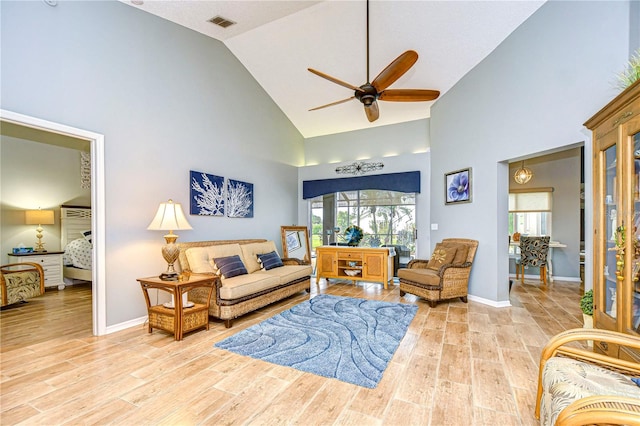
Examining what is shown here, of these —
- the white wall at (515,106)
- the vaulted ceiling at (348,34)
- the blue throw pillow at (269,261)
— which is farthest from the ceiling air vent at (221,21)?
the white wall at (515,106)

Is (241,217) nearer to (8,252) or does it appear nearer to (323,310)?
(323,310)

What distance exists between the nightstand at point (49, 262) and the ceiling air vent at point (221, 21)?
16.1 ft

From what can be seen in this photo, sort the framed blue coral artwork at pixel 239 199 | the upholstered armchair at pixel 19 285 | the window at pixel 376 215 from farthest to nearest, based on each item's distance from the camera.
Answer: the window at pixel 376 215
the framed blue coral artwork at pixel 239 199
the upholstered armchair at pixel 19 285

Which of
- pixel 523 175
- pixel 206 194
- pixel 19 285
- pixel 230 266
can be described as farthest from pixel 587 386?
pixel 19 285

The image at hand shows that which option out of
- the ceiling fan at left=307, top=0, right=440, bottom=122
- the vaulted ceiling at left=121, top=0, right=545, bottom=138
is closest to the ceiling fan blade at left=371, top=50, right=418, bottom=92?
the ceiling fan at left=307, top=0, right=440, bottom=122

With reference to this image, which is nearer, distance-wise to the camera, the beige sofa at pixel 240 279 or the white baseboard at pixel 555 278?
the beige sofa at pixel 240 279

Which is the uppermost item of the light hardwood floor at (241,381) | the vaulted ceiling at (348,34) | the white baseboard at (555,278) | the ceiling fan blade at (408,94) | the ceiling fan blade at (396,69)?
the vaulted ceiling at (348,34)

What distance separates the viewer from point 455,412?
76.1 inches

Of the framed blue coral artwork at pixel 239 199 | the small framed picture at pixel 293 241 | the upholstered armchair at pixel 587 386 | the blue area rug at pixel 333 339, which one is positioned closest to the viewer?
the upholstered armchair at pixel 587 386

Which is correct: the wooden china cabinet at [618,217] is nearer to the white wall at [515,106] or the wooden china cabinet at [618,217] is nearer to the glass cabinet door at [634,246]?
the glass cabinet door at [634,246]

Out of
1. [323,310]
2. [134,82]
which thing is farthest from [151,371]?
[134,82]

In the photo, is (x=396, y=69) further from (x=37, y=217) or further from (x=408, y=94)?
(x=37, y=217)

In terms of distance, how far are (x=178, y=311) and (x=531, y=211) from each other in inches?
Answer: 277

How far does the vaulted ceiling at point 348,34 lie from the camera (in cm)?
382
